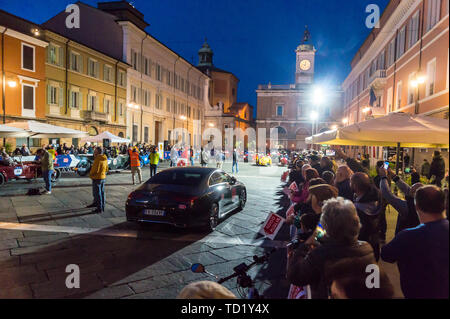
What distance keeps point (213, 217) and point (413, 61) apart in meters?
17.4

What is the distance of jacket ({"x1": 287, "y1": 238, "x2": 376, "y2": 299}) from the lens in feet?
6.78

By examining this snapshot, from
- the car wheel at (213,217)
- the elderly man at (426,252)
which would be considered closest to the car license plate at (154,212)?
the car wheel at (213,217)

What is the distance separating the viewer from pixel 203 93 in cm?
5569

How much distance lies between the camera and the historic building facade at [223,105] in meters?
56.1

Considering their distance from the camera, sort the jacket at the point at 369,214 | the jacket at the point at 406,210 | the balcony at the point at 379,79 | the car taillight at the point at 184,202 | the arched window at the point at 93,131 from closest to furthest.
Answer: the jacket at the point at 369,214 → the jacket at the point at 406,210 → the car taillight at the point at 184,202 → the balcony at the point at 379,79 → the arched window at the point at 93,131

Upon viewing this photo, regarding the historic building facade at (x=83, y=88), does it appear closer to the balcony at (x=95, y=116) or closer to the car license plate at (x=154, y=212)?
the balcony at (x=95, y=116)

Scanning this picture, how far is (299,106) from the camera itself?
62344 millimetres

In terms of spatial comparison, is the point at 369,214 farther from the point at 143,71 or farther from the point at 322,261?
the point at 143,71

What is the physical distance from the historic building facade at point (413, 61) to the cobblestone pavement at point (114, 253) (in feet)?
34.9

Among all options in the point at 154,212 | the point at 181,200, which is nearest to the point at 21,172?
the point at 154,212

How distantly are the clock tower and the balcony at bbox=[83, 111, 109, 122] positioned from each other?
43.2 meters
